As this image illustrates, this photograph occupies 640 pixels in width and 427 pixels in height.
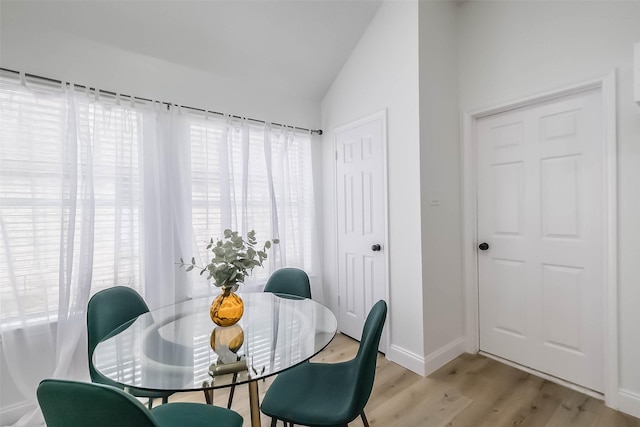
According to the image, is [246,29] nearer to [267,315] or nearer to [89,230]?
[89,230]

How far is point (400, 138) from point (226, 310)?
1844 mm

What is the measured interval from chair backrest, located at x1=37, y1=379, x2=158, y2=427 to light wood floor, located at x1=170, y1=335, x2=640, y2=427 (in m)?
1.28

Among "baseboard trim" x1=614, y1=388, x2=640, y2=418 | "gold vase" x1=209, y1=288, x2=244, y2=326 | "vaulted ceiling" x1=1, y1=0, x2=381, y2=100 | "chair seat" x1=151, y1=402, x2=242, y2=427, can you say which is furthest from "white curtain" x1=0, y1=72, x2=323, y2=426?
"baseboard trim" x1=614, y1=388, x2=640, y2=418

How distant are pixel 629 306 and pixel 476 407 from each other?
111 cm

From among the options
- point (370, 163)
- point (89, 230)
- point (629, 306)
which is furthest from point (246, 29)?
point (629, 306)

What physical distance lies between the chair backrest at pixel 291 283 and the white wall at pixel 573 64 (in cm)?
199

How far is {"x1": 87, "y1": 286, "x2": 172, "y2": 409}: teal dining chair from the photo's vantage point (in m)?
1.52

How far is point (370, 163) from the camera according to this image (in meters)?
2.70

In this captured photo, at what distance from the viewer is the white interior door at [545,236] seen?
197 centimetres

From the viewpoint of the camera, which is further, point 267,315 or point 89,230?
point 89,230

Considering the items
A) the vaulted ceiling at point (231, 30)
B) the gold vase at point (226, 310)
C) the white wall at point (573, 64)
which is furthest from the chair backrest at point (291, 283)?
the white wall at point (573, 64)

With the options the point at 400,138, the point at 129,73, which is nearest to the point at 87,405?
the point at 129,73

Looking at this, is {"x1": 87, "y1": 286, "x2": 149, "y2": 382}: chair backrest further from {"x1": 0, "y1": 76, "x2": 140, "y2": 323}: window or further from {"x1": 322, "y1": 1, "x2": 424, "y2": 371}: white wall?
{"x1": 322, "y1": 1, "x2": 424, "y2": 371}: white wall

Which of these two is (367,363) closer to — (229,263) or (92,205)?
(229,263)
